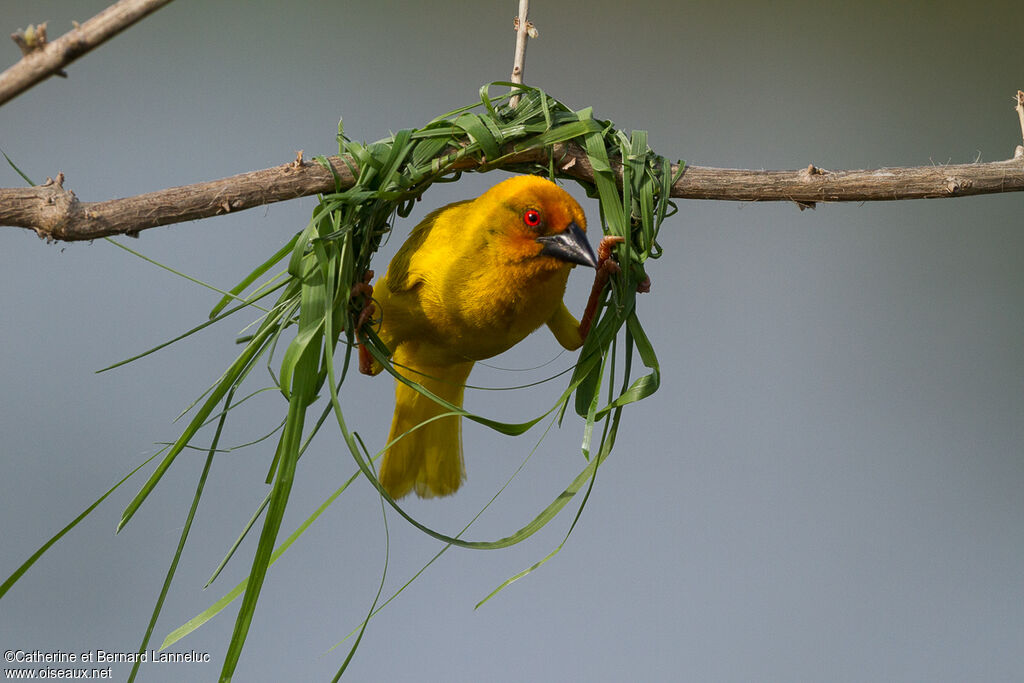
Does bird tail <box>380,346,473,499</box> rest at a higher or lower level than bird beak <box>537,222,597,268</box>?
lower

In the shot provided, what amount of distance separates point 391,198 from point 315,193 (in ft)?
0.27

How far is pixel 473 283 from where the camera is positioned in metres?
0.98

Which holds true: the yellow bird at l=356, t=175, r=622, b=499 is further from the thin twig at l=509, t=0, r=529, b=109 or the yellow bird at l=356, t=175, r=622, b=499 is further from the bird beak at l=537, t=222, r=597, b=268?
the thin twig at l=509, t=0, r=529, b=109

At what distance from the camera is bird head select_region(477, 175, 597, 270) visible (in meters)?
0.95

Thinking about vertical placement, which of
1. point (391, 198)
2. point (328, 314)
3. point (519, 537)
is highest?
point (391, 198)

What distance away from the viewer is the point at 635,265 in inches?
38.2

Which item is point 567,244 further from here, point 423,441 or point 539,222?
point 423,441

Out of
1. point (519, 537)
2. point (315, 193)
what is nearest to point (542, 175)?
point (315, 193)

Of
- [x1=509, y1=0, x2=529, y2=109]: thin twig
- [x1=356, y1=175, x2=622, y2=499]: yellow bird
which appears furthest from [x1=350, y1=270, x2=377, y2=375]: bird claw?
[x1=509, y1=0, x2=529, y2=109]: thin twig

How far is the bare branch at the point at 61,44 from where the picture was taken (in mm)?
613

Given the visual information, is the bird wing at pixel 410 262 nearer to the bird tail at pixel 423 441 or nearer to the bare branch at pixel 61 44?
the bird tail at pixel 423 441

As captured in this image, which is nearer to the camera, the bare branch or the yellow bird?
the bare branch

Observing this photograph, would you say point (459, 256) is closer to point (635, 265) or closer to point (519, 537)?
point (635, 265)

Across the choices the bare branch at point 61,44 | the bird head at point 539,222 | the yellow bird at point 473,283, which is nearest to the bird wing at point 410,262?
the yellow bird at point 473,283
